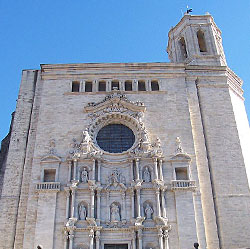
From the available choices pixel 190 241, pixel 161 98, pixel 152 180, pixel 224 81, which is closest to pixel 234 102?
pixel 224 81

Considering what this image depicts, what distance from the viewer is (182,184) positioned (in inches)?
752

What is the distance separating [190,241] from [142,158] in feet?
16.1

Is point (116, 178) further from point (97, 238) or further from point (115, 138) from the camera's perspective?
point (97, 238)

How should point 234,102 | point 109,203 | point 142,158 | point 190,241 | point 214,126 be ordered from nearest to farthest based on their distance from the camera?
point 190,241, point 109,203, point 142,158, point 214,126, point 234,102

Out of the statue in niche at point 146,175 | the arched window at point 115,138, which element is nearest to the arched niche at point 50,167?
the arched window at point 115,138

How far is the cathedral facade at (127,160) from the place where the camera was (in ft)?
59.2

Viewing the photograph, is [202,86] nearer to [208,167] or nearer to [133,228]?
[208,167]

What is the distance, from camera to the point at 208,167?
20.1 metres

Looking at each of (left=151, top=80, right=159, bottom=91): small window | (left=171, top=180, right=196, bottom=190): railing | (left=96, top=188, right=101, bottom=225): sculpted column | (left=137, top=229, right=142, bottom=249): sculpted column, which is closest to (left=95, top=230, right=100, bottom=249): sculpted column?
(left=96, top=188, right=101, bottom=225): sculpted column

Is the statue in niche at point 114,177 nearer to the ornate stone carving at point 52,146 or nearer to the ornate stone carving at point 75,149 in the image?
the ornate stone carving at point 75,149

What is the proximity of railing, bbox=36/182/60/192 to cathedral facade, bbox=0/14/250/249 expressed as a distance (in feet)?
0.18

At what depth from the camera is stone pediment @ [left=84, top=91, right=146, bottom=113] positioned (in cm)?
2192

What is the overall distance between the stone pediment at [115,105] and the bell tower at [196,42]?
19.0 ft

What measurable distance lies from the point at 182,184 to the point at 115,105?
20.4 ft
